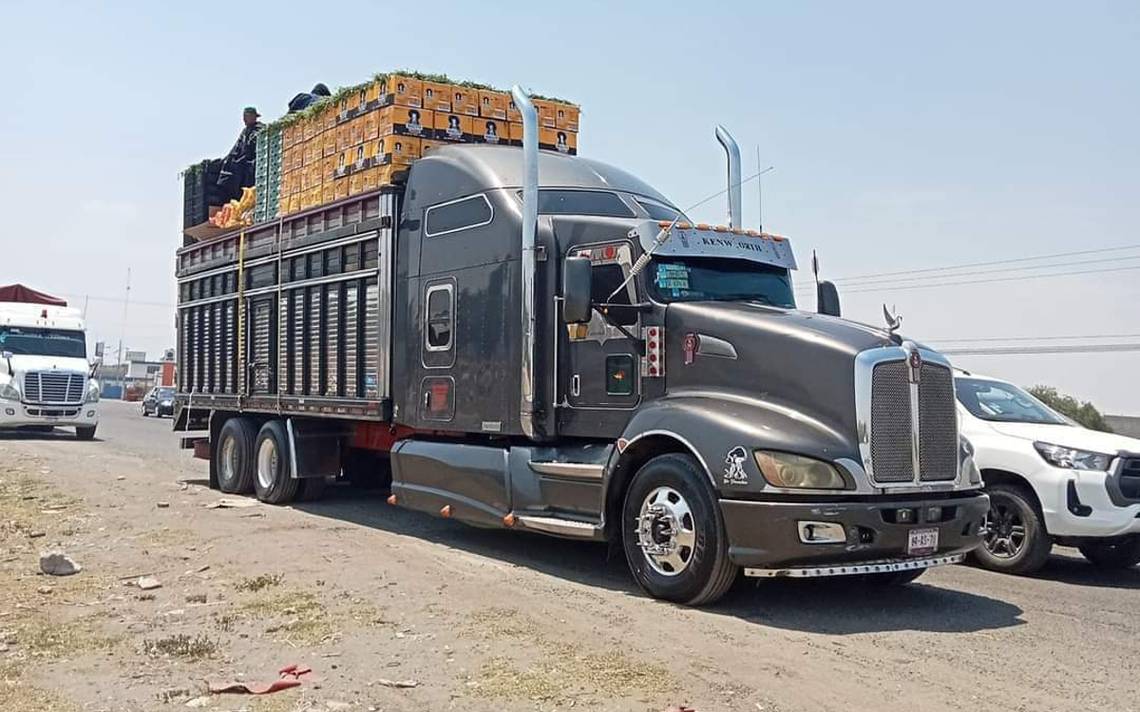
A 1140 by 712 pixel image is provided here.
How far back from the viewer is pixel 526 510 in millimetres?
8844

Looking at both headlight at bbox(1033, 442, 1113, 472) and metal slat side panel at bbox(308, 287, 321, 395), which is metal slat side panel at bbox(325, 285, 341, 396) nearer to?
metal slat side panel at bbox(308, 287, 321, 395)

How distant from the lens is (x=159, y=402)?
46.6 meters

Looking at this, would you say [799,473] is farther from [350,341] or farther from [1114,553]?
[350,341]

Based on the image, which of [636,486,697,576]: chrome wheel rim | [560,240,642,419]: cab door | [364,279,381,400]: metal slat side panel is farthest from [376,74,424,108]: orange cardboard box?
[636,486,697,576]: chrome wheel rim

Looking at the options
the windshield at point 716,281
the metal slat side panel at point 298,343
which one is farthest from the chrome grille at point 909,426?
the metal slat side panel at point 298,343

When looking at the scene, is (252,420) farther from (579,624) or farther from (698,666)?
(698,666)

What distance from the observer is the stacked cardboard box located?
36.8 ft

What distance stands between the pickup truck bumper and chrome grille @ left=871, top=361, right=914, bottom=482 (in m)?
0.21

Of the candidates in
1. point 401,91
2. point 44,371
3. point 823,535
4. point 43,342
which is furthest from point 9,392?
point 823,535

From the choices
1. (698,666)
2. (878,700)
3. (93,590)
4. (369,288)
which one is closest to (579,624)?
(698,666)

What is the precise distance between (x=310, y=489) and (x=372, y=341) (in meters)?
2.71

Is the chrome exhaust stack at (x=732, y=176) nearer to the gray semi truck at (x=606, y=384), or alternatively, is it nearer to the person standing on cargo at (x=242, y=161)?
the gray semi truck at (x=606, y=384)

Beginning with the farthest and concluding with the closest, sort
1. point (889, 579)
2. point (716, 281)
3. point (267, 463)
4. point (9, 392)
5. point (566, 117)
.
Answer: point (9, 392), point (267, 463), point (566, 117), point (716, 281), point (889, 579)

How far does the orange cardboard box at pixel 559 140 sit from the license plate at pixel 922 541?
6292mm
